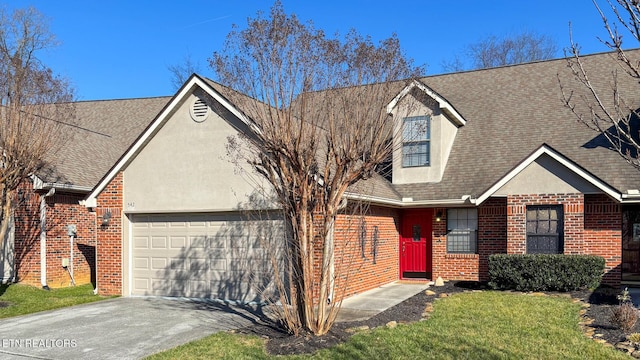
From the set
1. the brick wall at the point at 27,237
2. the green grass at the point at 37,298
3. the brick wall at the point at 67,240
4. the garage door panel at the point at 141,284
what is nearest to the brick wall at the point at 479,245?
the garage door panel at the point at 141,284

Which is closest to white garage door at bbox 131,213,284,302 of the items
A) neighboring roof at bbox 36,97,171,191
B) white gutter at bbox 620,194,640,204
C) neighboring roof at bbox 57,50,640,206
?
neighboring roof at bbox 57,50,640,206

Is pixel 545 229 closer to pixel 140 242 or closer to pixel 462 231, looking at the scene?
pixel 462 231

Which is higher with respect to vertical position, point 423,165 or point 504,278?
point 423,165

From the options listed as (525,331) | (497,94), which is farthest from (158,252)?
(497,94)

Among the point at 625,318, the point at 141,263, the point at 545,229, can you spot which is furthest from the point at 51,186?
the point at 625,318

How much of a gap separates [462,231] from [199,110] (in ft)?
26.2

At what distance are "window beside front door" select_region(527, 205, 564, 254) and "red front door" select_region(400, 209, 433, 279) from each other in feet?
9.73

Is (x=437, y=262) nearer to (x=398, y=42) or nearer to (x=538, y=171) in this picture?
(x=538, y=171)

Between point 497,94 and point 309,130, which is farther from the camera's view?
point 497,94

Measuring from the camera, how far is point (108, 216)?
14180 mm

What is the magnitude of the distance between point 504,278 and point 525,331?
4.63 metres

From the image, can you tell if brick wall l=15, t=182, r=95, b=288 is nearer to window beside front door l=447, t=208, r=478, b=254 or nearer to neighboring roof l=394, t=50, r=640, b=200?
neighboring roof l=394, t=50, r=640, b=200

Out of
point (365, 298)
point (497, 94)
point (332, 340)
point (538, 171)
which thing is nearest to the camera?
point (332, 340)

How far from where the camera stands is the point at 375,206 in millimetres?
14609
